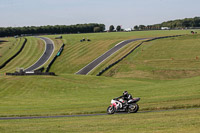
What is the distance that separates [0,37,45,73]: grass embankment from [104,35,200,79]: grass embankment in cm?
3372

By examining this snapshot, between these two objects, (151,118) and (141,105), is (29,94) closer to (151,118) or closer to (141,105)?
(141,105)

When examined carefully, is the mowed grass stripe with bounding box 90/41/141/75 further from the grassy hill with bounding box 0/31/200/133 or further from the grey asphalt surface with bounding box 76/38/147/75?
the grey asphalt surface with bounding box 76/38/147/75

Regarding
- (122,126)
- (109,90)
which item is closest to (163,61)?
(109,90)

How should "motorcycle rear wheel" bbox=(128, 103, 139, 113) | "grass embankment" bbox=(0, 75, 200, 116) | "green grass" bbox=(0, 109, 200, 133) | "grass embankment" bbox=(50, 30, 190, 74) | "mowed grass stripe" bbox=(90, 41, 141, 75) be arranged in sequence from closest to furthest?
"green grass" bbox=(0, 109, 200, 133), "motorcycle rear wheel" bbox=(128, 103, 139, 113), "grass embankment" bbox=(0, 75, 200, 116), "mowed grass stripe" bbox=(90, 41, 141, 75), "grass embankment" bbox=(50, 30, 190, 74)

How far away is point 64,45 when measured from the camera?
119m

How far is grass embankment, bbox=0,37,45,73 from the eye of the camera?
94.2m

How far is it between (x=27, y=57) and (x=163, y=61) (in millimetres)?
50960

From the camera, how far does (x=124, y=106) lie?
2798 cm

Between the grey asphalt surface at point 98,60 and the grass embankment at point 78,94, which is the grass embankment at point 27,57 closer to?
the grey asphalt surface at point 98,60

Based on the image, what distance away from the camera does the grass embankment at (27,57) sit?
94169 millimetres

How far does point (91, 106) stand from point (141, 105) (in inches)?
227

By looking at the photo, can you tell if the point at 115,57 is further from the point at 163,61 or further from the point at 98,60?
the point at 163,61

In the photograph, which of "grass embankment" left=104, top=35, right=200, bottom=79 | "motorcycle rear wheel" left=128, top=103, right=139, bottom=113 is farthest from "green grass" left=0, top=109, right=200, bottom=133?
"grass embankment" left=104, top=35, right=200, bottom=79

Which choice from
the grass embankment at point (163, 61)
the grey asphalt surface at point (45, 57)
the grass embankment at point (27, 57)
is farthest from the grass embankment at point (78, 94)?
the grass embankment at point (27, 57)
